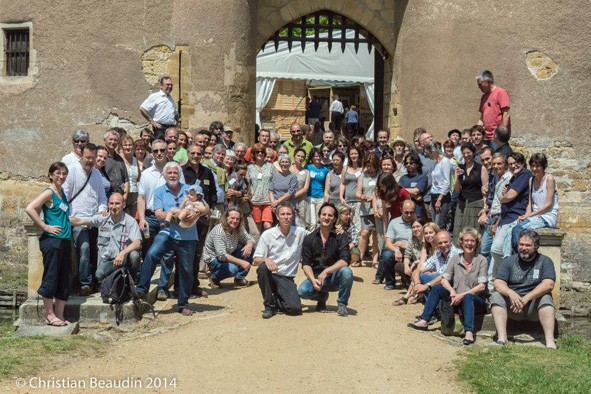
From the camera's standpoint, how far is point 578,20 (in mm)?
17484

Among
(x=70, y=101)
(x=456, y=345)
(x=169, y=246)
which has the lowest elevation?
(x=456, y=345)

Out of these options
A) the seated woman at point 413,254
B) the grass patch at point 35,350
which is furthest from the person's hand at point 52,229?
the seated woman at point 413,254

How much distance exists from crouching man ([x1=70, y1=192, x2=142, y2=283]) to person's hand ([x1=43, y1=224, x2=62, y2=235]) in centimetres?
64

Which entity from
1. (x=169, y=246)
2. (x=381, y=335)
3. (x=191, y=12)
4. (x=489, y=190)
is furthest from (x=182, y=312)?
(x=191, y=12)

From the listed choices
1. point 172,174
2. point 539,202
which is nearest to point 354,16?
point 539,202

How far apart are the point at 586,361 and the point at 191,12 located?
976 centimetres

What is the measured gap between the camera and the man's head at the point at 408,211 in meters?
13.3

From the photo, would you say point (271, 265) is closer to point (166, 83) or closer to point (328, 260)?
point (328, 260)

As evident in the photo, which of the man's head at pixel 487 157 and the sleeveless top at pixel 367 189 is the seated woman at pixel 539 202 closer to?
the man's head at pixel 487 157

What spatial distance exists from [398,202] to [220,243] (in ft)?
8.17

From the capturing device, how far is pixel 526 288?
11.1 m

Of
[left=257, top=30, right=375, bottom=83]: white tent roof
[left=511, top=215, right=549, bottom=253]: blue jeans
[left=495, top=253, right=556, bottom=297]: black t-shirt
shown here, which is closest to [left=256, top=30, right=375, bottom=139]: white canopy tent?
[left=257, top=30, right=375, bottom=83]: white tent roof

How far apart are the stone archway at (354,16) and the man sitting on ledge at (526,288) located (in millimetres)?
7853

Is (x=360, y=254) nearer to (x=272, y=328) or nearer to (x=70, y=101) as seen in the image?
(x=272, y=328)
